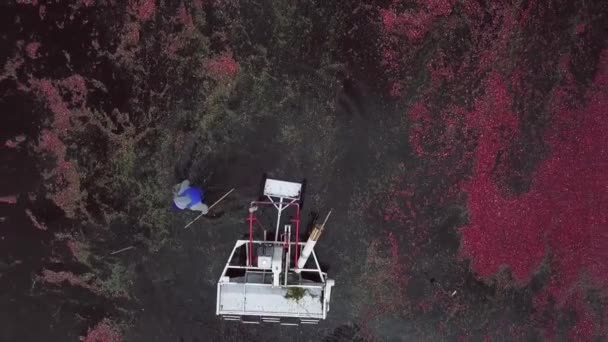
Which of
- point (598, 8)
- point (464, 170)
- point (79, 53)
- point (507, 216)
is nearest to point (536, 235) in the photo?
point (507, 216)

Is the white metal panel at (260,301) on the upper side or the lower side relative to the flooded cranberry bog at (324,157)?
lower

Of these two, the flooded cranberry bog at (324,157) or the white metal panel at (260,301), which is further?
the flooded cranberry bog at (324,157)

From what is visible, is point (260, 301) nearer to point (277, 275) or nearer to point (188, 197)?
point (277, 275)

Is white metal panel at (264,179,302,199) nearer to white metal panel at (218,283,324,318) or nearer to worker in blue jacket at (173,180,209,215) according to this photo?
worker in blue jacket at (173,180,209,215)

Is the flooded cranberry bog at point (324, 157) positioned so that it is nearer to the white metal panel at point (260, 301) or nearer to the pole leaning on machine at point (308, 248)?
the pole leaning on machine at point (308, 248)

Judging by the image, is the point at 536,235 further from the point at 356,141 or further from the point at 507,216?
the point at 356,141

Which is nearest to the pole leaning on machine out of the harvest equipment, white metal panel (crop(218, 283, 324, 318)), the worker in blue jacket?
the harvest equipment

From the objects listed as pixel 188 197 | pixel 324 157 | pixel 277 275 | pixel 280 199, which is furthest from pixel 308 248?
pixel 188 197

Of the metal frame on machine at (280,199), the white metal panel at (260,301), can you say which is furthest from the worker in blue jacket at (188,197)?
the white metal panel at (260,301)
